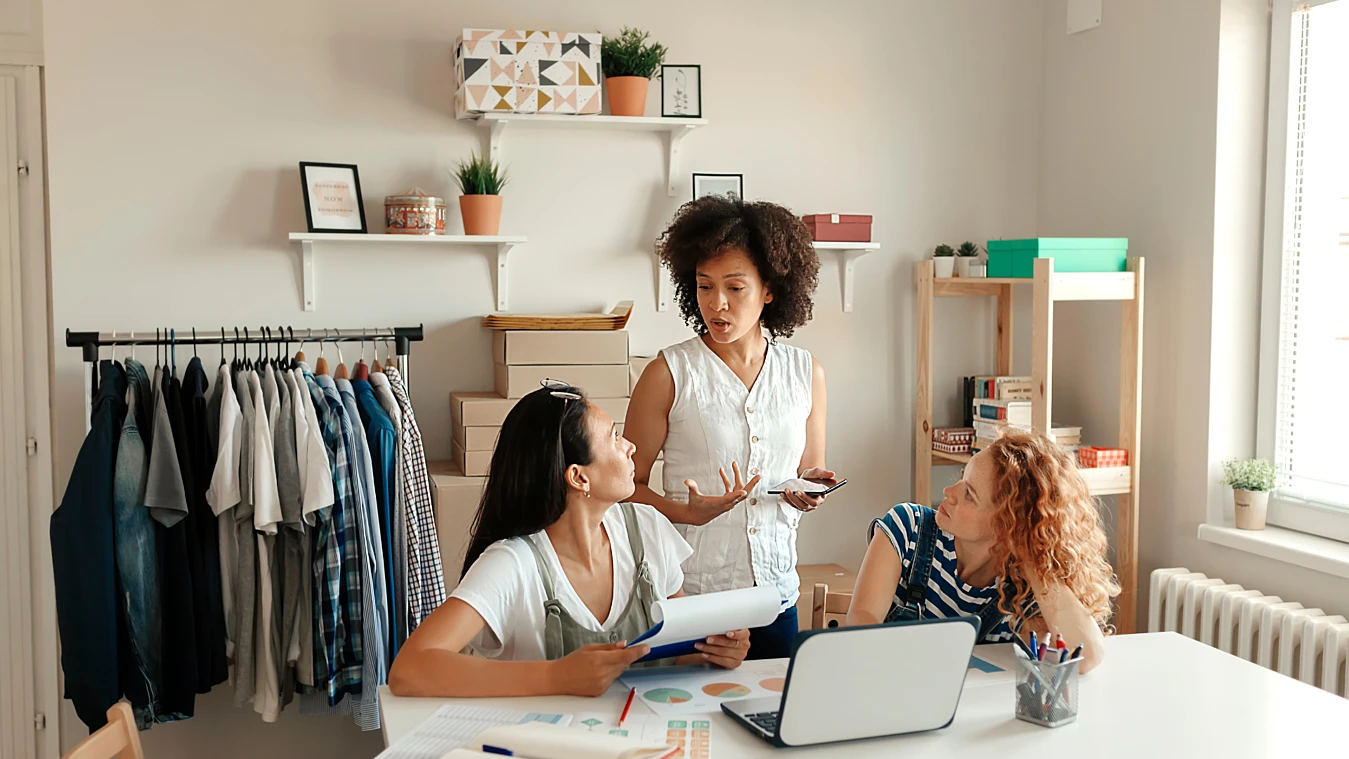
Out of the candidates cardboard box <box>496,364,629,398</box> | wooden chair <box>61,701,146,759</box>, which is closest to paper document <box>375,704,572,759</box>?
wooden chair <box>61,701,146,759</box>

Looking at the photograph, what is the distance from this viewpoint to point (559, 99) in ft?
10.1

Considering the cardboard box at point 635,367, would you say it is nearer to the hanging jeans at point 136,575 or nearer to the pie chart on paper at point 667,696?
the hanging jeans at point 136,575

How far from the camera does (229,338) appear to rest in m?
2.85

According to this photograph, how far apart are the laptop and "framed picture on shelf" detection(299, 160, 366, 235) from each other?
196 cm

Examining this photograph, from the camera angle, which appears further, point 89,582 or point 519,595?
point 89,582

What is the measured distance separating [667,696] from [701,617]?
0.14 metres

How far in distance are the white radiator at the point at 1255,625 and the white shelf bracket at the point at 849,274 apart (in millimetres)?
1202

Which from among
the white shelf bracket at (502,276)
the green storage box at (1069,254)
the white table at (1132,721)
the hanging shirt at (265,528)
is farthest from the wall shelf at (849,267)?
the white table at (1132,721)

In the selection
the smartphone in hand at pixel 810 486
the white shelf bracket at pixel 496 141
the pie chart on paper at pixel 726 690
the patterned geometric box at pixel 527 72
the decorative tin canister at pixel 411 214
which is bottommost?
the pie chart on paper at pixel 726 690

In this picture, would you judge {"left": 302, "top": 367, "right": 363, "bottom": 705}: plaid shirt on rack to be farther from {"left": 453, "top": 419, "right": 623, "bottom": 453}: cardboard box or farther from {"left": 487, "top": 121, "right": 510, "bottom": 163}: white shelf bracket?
{"left": 487, "top": 121, "right": 510, "bottom": 163}: white shelf bracket

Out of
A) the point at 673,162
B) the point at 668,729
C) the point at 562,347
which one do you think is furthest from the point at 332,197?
the point at 668,729

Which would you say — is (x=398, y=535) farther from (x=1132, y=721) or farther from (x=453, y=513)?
(x=1132, y=721)

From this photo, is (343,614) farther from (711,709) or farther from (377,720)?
(711,709)

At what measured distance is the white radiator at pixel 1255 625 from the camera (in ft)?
8.43
